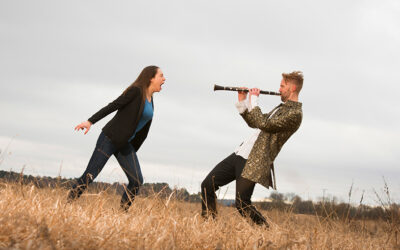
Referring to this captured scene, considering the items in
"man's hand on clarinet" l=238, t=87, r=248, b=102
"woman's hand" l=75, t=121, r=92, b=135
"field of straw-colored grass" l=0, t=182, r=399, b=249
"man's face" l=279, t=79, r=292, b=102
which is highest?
"man's face" l=279, t=79, r=292, b=102

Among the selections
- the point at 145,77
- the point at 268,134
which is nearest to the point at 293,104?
the point at 268,134

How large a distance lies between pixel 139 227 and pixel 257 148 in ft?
5.51

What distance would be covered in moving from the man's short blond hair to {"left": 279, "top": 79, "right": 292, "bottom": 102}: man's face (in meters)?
0.05

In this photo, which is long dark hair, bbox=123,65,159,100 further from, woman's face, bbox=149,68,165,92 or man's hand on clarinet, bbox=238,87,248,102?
man's hand on clarinet, bbox=238,87,248,102

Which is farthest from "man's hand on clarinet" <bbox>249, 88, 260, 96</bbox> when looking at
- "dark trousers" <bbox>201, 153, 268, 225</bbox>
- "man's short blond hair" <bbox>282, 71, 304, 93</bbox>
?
"dark trousers" <bbox>201, 153, 268, 225</bbox>

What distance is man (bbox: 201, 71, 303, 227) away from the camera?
4574 millimetres

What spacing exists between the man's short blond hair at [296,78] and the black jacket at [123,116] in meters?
1.87

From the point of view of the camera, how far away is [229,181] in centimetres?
499

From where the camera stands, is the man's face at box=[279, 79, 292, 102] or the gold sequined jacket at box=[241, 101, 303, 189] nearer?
the gold sequined jacket at box=[241, 101, 303, 189]

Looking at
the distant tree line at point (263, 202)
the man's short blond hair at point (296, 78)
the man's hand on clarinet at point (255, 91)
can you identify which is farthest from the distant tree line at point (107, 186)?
the man's short blond hair at point (296, 78)

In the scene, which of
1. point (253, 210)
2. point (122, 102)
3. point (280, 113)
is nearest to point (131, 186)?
point (122, 102)

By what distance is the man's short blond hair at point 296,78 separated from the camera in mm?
4766

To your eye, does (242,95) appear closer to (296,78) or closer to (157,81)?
(296,78)

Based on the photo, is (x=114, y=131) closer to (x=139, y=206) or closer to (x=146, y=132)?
(x=146, y=132)
